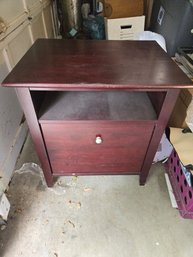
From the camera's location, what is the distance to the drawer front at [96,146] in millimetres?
809

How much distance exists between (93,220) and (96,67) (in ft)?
2.48

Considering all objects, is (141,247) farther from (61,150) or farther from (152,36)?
(152,36)

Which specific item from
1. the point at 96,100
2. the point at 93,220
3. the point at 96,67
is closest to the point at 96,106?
the point at 96,100

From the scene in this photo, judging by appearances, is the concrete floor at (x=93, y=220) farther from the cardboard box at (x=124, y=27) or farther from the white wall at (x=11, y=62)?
the cardboard box at (x=124, y=27)

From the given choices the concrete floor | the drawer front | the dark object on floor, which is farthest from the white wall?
the dark object on floor

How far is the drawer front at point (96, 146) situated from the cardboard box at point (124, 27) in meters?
1.54

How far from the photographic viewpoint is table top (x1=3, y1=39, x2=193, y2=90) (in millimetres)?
646

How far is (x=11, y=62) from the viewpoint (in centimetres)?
113

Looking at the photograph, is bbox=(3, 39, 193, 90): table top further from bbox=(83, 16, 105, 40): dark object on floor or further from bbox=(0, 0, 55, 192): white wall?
bbox=(83, 16, 105, 40): dark object on floor

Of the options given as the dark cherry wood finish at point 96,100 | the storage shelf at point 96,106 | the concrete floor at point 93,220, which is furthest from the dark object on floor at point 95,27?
the concrete floor at point 93,220

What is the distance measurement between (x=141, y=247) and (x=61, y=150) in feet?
1.95

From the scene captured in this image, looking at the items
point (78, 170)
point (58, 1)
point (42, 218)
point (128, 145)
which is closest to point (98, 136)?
point (128, 145)

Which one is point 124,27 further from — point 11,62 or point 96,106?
point 96,106

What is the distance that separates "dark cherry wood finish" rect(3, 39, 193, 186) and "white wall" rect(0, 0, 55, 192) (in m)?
0.24
